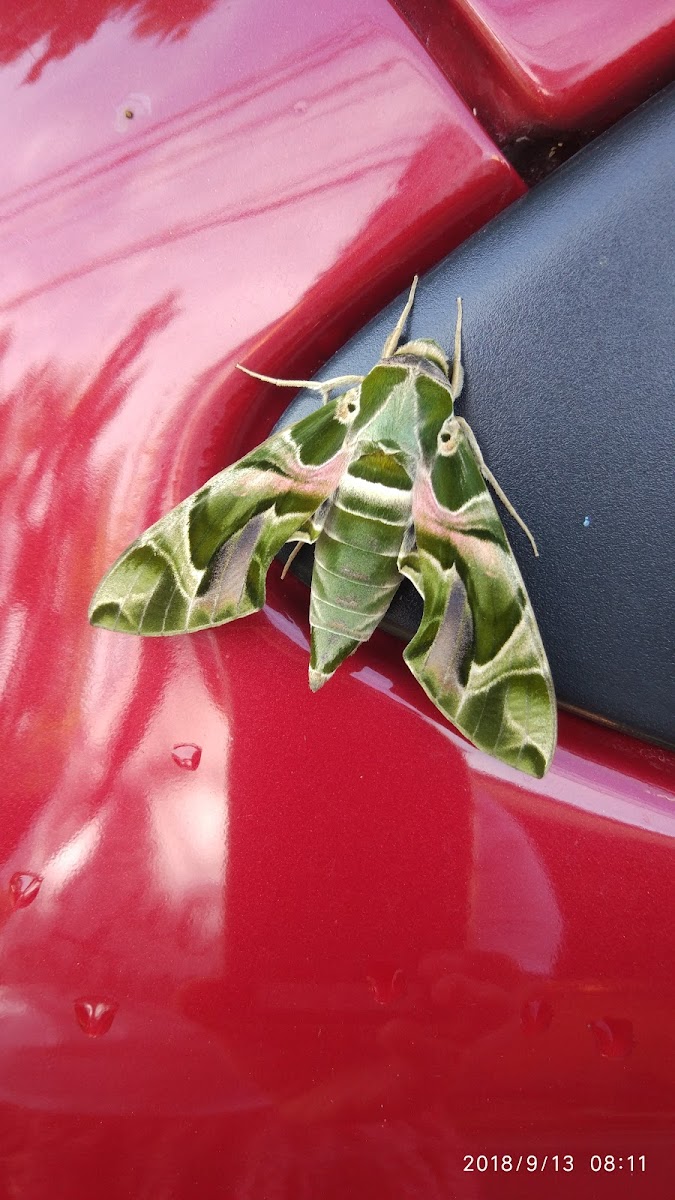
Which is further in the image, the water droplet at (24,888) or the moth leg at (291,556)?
the moth leg at (291,556)

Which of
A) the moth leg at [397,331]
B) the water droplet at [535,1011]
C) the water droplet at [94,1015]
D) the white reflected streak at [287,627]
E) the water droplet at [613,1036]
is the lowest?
the water droplet at [613,1036]

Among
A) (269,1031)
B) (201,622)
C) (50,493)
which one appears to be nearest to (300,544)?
(201,622)

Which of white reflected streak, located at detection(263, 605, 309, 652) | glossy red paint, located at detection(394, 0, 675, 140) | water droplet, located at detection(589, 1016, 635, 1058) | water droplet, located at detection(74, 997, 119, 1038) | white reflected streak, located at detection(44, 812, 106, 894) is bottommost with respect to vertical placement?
water droplet, located at detection(589, 1016, 635, 1058)

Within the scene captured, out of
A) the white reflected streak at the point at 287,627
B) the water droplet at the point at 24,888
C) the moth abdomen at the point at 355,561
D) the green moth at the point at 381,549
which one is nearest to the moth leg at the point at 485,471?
the green moth at the point at 381,549

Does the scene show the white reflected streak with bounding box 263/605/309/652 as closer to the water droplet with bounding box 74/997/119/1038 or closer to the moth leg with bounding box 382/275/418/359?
the moth leg with bounding box 382/275/418/359

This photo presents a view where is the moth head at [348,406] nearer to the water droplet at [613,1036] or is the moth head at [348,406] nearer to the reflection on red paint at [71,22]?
the reflection on red paint at [71,22]

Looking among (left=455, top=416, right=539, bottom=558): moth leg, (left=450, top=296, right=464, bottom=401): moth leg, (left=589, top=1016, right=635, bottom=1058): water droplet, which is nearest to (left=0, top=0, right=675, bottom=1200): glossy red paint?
(left=589, top=1016, right=635, bottom=1058): water droplet

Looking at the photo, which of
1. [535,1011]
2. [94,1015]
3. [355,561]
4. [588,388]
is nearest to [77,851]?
[94,1015]

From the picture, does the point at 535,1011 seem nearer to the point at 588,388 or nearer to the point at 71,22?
the point at 588,388
